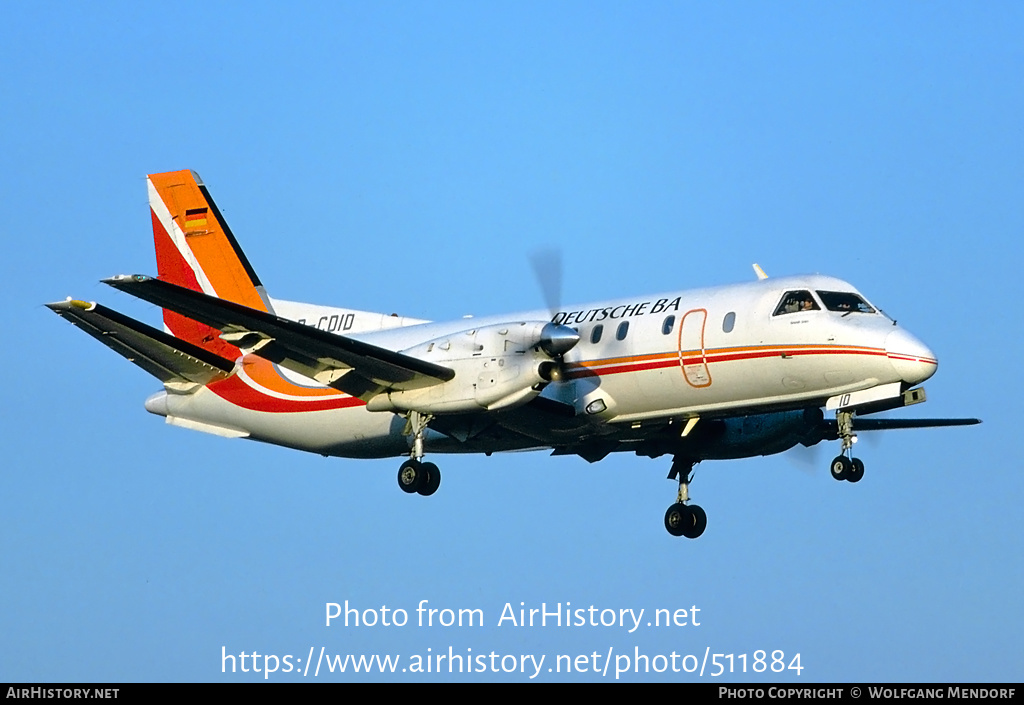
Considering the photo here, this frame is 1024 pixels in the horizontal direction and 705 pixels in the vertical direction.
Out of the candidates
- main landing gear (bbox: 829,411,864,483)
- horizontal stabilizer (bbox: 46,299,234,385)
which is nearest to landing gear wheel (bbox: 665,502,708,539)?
main landing gear (bbox: 829,411,864,483)

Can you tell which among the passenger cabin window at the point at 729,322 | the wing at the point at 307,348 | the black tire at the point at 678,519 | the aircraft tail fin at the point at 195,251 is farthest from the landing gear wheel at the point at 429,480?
the aircraft tail fin at the point at 195,251

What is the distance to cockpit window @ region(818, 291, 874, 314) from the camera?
20859mm

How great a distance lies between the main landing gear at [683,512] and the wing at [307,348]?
4982 mm

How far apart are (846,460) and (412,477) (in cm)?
624

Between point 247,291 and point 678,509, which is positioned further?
point 247,291

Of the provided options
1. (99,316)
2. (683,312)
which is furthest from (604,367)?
(99,316)

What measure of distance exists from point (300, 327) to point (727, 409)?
614 centimetres

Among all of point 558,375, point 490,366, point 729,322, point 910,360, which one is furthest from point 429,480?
point 910,360

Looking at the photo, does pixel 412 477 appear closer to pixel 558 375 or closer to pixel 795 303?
pixel 558 375

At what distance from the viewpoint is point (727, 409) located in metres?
21.5

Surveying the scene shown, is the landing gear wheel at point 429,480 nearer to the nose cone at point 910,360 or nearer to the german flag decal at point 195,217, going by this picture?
the nose cone at point 910,360

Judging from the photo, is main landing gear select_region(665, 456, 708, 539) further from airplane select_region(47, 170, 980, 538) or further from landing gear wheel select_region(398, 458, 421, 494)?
landing gear wheel select_region(398, 458, 421, 494)

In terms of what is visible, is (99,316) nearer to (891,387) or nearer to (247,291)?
(247,291)

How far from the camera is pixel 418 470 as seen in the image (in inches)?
876
